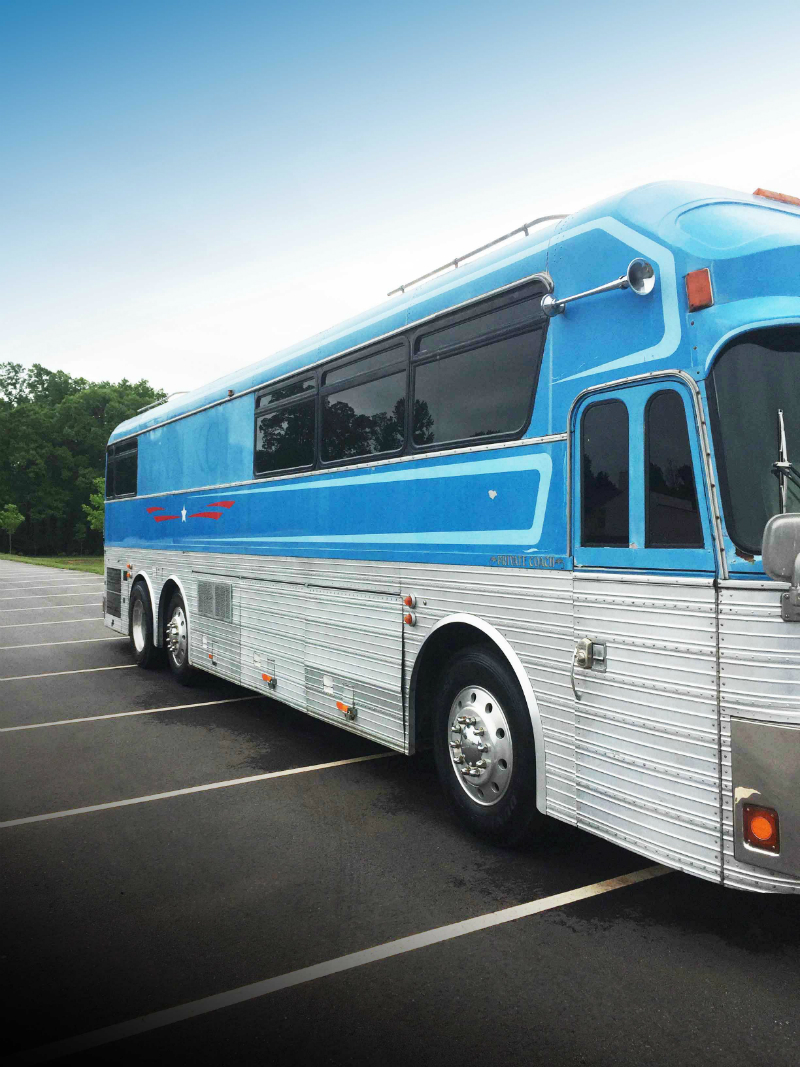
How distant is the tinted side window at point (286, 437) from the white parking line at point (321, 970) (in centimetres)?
388

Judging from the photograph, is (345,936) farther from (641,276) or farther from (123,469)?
(123,469)

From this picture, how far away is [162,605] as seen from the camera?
10484mm

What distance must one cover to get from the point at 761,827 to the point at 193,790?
4.01 metres

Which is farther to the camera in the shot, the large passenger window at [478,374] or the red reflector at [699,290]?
the large passenger window at [478,374]

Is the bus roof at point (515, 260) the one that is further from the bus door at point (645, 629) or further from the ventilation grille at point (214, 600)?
the ventilation grille at point (214, 600)

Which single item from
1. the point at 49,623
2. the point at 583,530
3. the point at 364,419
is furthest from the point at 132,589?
the point at 583,530

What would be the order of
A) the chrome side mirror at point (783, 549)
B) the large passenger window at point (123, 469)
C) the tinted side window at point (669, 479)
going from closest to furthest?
the chrome side mirror at point (783, 549) < the tinted side window at point (669, 479) < the large passenger window at point (123, 469)

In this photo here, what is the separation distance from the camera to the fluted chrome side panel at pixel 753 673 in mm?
3195

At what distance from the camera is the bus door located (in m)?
3.49

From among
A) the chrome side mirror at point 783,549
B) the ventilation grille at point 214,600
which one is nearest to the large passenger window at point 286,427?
the ventilation grille at point 214,600

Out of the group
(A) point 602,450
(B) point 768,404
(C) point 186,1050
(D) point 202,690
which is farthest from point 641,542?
(D) point 202,690

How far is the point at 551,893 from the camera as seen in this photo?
167 inches

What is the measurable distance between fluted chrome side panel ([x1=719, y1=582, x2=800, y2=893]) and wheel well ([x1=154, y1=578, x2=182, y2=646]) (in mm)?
7969

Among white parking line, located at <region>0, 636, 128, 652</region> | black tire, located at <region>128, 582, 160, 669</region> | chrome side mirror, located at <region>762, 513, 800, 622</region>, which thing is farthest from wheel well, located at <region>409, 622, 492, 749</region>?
white parking line, located at <region>0, 636, 128, 652</region>
